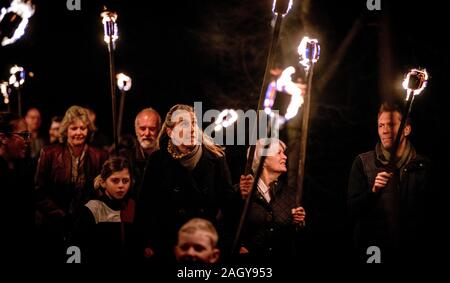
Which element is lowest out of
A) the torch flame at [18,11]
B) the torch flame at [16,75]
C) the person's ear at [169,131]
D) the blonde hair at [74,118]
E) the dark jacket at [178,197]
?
the dark jacket at [178,197]

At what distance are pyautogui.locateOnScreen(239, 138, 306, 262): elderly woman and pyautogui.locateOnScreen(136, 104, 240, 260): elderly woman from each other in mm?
220

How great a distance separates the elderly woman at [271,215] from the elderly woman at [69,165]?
7.15 feet

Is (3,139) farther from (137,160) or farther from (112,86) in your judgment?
(137,160)

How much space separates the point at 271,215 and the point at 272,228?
0.13 m

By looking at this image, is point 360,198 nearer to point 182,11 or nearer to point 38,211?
point 38,211

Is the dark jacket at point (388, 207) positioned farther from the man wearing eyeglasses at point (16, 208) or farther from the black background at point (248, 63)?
the man wearing eyeglasses at point (16, 208)

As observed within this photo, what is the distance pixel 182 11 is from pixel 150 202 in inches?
385

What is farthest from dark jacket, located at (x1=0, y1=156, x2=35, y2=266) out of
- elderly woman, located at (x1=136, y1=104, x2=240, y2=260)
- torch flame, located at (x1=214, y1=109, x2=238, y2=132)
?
torch flame, located at (x1=214, y1=109, x2=238, y2=132)

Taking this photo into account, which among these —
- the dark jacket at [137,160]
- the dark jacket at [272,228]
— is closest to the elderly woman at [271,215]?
the dark jacket at [272,228]

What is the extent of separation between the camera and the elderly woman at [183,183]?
5719 mm
